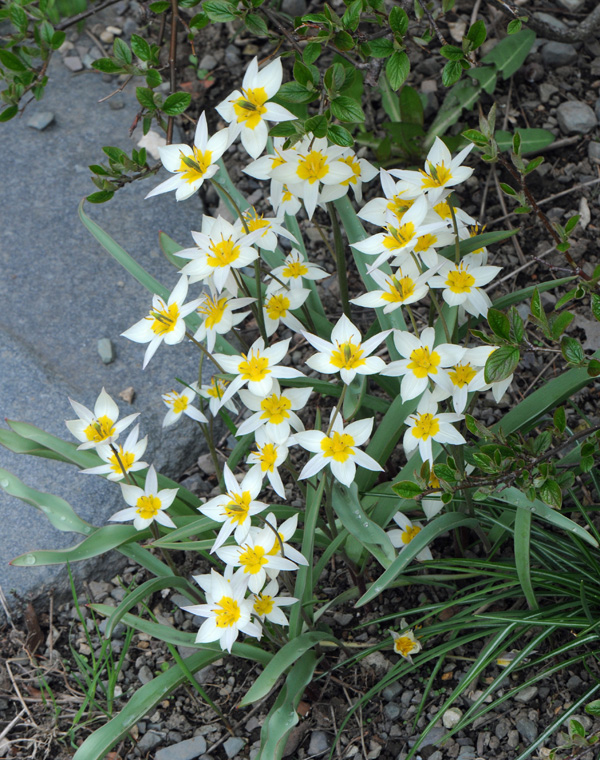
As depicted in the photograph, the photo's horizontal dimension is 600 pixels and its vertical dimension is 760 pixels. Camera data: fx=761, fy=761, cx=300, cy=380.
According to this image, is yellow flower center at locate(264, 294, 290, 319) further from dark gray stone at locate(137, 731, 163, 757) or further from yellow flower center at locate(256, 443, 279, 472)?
dark gray stone at locate(137, 731, 163, 757)

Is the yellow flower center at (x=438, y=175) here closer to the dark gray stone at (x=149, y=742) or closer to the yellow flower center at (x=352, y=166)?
the yellow flower center at (x=352, y=166)

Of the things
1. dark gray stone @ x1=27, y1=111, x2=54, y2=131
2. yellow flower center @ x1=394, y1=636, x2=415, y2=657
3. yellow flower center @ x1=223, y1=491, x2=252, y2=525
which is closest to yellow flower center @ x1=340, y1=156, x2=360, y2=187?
yellow flower center @ x1=223, y1=491, x2=252, y2=525

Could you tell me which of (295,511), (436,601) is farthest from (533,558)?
(295,511)

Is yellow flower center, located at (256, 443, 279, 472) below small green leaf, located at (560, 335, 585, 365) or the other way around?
below

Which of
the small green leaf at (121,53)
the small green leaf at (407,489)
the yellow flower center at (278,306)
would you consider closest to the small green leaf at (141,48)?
the small green leaf at (121,53)

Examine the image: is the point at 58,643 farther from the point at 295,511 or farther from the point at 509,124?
the point at 509,124

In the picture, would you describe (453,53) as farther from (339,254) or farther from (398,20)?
(339,254)
